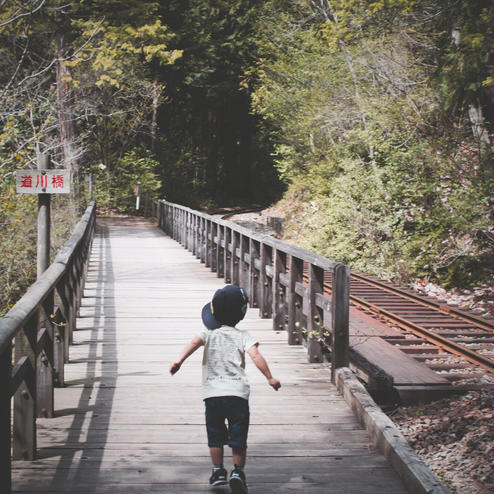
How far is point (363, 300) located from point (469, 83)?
5.76 m

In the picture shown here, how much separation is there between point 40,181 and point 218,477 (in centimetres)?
554

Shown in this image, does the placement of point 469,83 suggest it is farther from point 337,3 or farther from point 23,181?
point 23,181

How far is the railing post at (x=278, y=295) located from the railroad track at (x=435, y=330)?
1.41 m

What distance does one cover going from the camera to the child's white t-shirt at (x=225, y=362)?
152 inches

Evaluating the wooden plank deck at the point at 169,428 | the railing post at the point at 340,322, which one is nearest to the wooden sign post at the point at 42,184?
the wooden plank deck at the point at 169,428

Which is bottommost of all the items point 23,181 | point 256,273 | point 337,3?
point 256,273

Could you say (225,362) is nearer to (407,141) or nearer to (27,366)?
(27,366)

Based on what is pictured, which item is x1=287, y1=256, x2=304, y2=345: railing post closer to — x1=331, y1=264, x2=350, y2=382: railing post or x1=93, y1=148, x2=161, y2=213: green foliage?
x1=331, y1=264, x2=350, y2=382: railing post

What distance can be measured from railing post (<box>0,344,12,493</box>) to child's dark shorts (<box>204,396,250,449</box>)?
119cm

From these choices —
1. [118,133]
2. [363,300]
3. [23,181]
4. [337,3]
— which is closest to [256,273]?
[363,300]

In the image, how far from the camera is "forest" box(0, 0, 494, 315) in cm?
1377

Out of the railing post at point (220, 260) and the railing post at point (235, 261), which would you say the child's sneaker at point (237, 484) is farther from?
the railing post at point (220, 260)

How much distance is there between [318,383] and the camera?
6.07 m

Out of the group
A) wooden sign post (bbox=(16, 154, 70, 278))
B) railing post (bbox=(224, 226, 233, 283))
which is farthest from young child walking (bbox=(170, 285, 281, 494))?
railing post (bbox=(224, 226, 233, 283))
